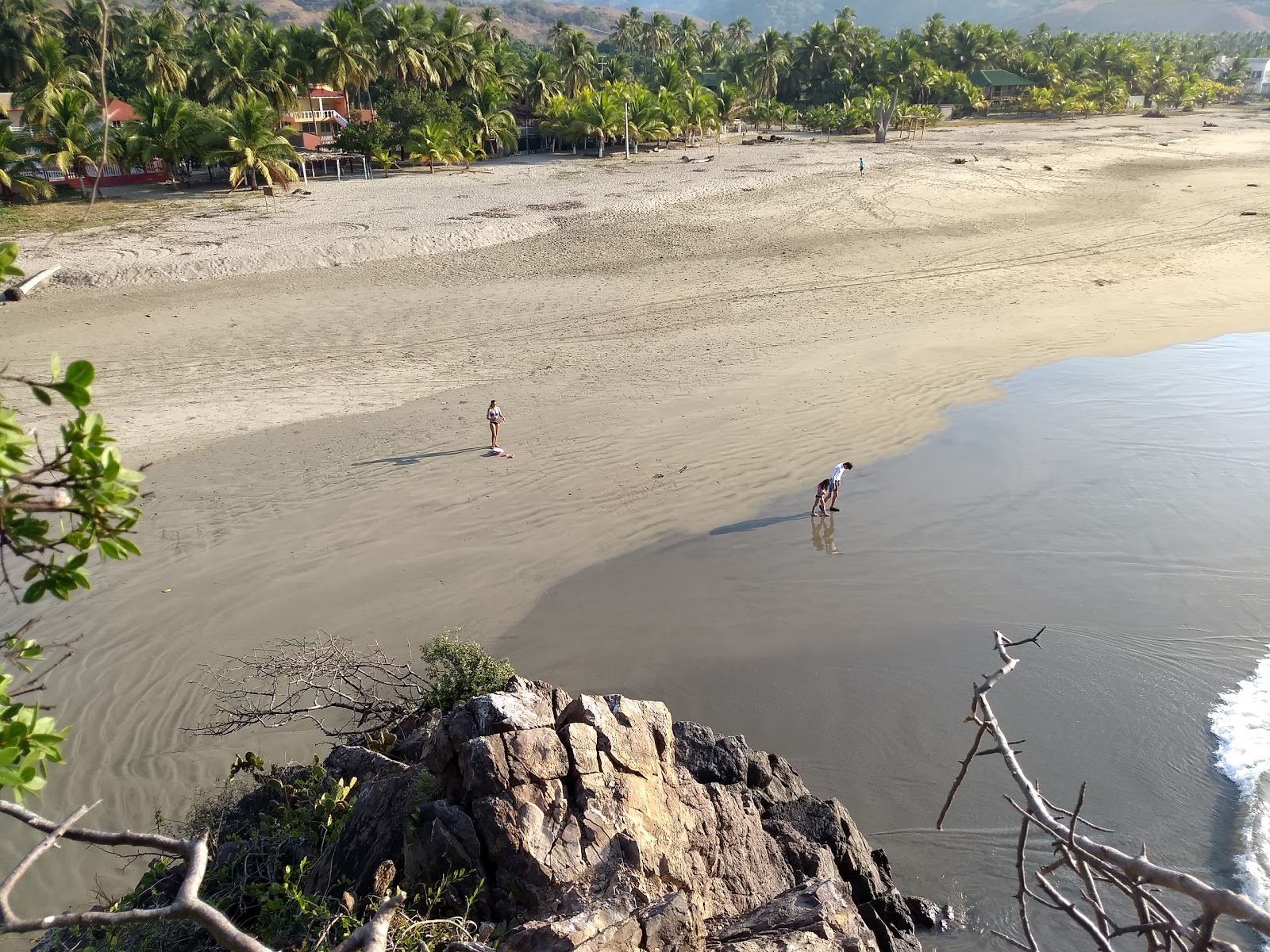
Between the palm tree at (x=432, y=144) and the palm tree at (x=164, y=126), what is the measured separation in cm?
884

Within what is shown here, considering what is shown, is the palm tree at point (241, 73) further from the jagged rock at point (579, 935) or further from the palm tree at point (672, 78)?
the jagged rock at point (579, 935)

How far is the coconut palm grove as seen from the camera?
31.8 meters

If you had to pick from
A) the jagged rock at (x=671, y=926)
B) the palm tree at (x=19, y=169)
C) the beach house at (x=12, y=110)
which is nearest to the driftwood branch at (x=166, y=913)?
the jagged rock at (x=671, y=926)

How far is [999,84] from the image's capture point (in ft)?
235

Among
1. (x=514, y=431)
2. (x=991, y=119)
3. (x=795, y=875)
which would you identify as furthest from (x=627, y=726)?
(x=991, y=119)

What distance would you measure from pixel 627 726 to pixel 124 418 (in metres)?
13.3

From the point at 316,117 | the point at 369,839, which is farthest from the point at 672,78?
the point at 369,839

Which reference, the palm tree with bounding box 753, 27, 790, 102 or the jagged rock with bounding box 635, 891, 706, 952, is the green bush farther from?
the palm tree with bounding box 753, 27, 790, 102

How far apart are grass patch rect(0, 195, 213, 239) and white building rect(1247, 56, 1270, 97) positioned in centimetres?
11142

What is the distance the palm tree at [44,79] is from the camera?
102 ft

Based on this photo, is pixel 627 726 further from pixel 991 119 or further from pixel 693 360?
pixel 991 119

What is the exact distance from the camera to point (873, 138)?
52.2 meters

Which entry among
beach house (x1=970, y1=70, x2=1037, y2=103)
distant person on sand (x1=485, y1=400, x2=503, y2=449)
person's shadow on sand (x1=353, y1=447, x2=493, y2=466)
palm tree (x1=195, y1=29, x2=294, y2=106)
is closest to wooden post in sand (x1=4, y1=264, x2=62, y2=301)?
person's shadow on sand (x1=353, y1=447, x2=493, y2=466)

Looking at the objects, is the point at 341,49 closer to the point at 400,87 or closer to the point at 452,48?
the point at 400,87
